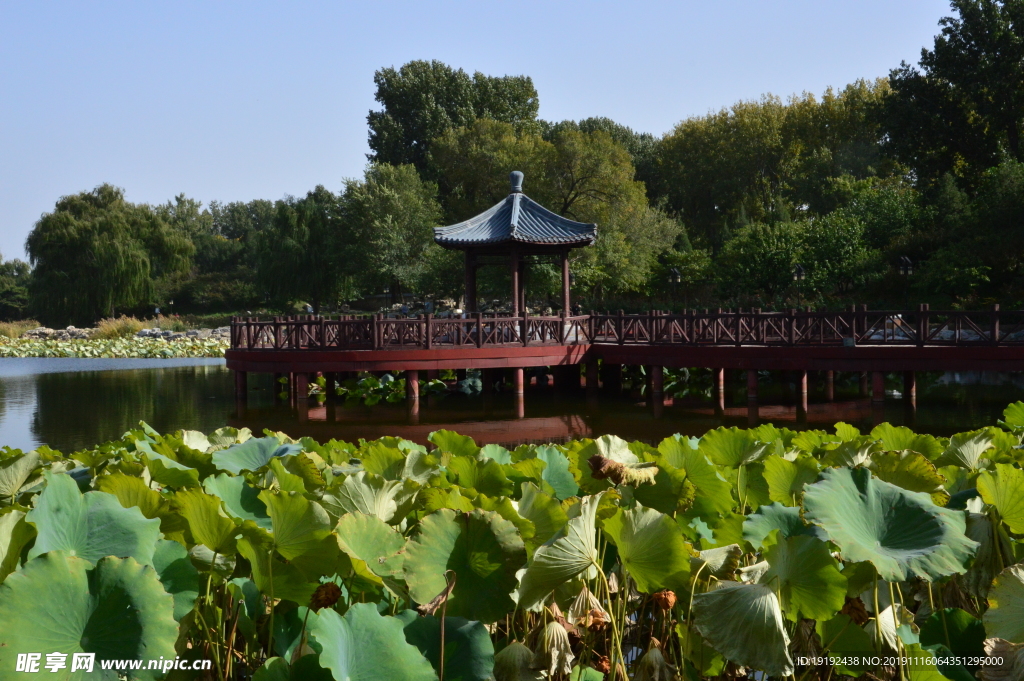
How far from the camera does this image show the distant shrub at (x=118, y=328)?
4044 cm

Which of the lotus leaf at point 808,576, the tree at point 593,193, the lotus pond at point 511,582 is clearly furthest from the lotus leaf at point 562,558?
the tree at point 593,193

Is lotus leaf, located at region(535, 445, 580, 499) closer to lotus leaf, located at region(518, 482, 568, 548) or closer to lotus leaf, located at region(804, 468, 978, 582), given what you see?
lotus leaf, located at region(518, 482, 568, 548)

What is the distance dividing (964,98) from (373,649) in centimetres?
3267

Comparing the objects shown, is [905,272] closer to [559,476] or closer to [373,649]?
[559,476]

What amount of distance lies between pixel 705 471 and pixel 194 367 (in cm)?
2868

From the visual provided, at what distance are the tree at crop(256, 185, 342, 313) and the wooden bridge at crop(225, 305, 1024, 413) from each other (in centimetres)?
2091

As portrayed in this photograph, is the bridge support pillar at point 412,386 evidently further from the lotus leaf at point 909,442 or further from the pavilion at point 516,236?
the lotus leaf at point 909,442

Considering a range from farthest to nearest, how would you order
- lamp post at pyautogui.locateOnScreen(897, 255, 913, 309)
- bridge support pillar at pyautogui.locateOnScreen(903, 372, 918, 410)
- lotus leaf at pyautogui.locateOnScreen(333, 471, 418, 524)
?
lamp post at pyautogui.locateOnScreen(897, 255, 913, 309)
bridge support pillar at pyautogui.locateOnScreen(903, 372, 918, 410)
lotus leaf at pyautogui.locateOnScreen(333, 471, 418, 524)

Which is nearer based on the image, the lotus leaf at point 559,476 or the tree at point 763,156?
the lotus leaf at point 559,476

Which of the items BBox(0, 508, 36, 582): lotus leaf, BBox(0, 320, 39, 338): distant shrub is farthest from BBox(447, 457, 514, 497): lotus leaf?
BBox(0, 320, 39, 338): distant shrub

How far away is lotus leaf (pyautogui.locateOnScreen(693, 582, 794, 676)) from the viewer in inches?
72.3

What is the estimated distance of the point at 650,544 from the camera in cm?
205

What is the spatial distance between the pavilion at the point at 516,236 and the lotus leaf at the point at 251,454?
1651cm

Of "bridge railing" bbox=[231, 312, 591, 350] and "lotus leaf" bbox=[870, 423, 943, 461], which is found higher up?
"bridge railing" bbox=[231, 312, 591, 350]
